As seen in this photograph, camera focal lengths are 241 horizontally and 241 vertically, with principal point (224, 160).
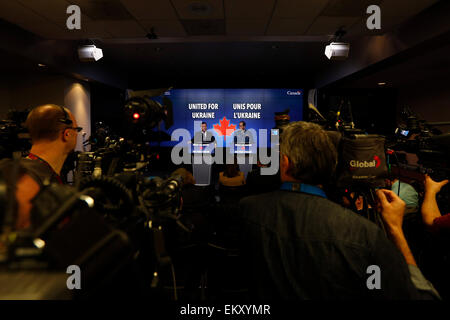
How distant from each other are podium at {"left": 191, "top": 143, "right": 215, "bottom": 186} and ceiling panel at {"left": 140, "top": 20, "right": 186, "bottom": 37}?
3299 mm

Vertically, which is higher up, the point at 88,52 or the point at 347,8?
the point at 347,8

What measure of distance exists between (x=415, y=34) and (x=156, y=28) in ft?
11.6

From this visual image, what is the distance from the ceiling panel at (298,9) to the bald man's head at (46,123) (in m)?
2.65

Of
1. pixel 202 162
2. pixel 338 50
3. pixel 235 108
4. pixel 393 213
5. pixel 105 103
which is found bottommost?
pixel 202 162

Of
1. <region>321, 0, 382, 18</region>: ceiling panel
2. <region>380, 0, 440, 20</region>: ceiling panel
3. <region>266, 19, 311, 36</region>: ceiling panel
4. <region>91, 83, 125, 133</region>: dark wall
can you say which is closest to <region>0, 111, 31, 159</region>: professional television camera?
<region>266, 19, 311, 36</region>: ceiling panel

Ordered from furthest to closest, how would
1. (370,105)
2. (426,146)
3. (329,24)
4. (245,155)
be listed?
(370,105), (245,155), (329,24), (426,146)

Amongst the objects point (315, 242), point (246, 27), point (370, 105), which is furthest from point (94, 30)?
point (370, 105)

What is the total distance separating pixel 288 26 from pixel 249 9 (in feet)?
2.52

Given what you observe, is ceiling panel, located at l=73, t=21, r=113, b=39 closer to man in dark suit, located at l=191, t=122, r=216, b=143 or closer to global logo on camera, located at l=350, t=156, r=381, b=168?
man in dark suit, located at l=191, t=122, r=216, b=143

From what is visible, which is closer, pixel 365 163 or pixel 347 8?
pixel 365 163

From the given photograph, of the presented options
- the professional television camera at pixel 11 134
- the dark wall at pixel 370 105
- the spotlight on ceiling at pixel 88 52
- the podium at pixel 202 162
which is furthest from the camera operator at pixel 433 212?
the dark wall at pixel 370 105

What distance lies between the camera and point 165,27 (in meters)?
3.52

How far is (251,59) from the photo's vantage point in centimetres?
567

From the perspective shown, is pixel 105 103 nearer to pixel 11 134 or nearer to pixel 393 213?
pixel 11 134
